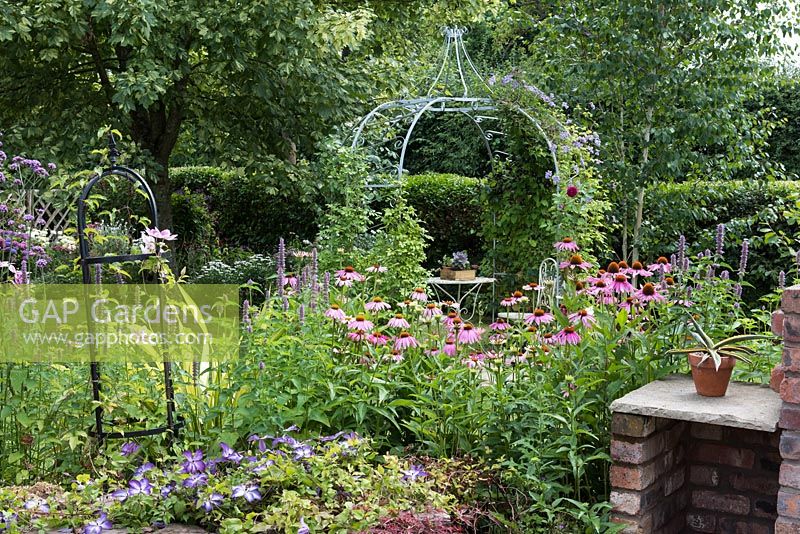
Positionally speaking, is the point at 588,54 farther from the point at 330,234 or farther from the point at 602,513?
the point at 602,513

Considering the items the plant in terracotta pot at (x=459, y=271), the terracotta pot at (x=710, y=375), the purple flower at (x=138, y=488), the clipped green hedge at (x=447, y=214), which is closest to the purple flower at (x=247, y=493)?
the purple flower at (x=138, y=488)

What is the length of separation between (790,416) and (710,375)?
295mm

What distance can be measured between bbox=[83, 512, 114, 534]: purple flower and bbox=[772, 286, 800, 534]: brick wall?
1.82 metres

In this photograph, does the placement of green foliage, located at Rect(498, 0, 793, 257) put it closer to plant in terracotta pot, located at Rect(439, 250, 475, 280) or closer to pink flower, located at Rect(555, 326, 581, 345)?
plant in terracotta pot, located at Rect(439, 250, 475, 280)

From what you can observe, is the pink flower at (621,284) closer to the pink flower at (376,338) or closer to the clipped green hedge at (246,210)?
the pink flower at (376,338)

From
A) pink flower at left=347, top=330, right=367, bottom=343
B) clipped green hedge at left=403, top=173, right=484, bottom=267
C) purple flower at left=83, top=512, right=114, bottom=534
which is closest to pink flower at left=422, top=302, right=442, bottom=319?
pink flower at left=347, top=330, right=367, bottom=343

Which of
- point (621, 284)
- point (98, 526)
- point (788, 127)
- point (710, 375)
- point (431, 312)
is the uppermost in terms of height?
point (788, 127)

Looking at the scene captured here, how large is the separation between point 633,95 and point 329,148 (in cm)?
225

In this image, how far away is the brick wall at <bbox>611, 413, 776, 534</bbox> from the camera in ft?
8.50

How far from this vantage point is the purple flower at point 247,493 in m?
2.24

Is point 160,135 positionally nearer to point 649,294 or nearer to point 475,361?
point 475,361

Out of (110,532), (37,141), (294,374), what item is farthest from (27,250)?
(37,141)

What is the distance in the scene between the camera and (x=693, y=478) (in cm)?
299

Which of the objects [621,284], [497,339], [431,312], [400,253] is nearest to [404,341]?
[431,312]
